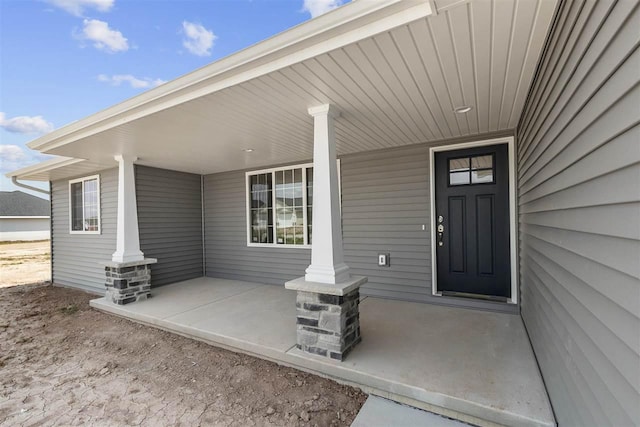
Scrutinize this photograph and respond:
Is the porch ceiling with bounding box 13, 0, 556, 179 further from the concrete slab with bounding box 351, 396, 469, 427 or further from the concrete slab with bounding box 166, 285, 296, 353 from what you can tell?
the concrete slab with bounding box 351, 396, 469, 427

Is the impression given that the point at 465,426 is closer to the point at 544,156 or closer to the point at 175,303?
the point at 544,156

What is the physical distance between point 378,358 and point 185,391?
5.43 feet

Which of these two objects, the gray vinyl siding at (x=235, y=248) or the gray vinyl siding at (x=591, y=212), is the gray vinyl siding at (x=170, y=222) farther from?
the gray vinyl siding at (x=591, y=212)

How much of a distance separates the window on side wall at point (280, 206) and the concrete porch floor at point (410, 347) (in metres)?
1.22

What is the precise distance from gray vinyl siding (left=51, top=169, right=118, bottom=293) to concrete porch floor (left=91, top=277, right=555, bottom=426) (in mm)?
1421

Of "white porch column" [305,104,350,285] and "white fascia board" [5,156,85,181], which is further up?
"white fascia board" [5,156,85,181]

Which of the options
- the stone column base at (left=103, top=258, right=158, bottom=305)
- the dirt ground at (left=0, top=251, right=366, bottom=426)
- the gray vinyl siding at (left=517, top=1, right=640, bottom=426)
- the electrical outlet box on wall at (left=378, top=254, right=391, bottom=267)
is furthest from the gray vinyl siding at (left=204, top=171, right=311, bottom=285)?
the gray vinyl siding at (left=517, top=1, right=640, bottom=426)

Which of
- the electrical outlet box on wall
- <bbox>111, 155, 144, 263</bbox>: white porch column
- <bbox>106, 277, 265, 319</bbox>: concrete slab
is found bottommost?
<bbox>106, 277, 265, 319</bbox>: concrete slab

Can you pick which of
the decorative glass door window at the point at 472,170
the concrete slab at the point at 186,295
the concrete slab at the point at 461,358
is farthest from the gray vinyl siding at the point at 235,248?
the decorative glass door window at the point at 472,170

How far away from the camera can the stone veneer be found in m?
2.59

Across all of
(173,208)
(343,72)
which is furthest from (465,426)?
(173,208)

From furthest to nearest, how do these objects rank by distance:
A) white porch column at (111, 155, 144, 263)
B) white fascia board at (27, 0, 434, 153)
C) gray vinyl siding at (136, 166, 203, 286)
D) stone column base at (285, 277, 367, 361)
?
gray vinyl siding at (136, 166, 203, 286) → white porch column at (111, 155, 144, 263) → stone column base at (285, 277, 367, 361) → white fascia board at (27, 0, 434, 153)

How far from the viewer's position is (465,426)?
1.97 m

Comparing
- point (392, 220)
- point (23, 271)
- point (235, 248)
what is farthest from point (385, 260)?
point (23, 271)
